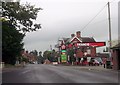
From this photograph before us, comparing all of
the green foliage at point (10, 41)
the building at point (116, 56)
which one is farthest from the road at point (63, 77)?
the green foliage at point (10, 41)

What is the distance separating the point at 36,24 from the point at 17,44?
20361mm

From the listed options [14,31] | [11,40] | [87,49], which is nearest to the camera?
[14,31]

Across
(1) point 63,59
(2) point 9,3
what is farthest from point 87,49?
(2) point 9,3

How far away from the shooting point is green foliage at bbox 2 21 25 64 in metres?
50.0

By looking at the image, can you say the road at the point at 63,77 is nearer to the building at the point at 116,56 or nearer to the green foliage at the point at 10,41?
the building at the point at 116,56

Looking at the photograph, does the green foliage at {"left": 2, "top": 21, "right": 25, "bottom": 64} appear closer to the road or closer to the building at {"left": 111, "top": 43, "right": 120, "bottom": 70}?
the building at {"left": 111, "top": 43, "right": 120, "bottom": 70}

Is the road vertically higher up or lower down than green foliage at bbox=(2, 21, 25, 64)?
lower down

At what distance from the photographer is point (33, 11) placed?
153 ft

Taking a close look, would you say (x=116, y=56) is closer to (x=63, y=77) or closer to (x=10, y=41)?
(x=10, y=41)

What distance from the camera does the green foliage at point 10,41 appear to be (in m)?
50.0

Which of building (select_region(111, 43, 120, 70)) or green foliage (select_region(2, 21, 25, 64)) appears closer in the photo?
building (select_region(111, 43, 120, 70))

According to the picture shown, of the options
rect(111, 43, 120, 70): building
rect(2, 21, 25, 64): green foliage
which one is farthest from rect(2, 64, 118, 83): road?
rect(2, 21, 25, 64): green foliage

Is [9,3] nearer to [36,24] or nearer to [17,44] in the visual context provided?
[36,24]

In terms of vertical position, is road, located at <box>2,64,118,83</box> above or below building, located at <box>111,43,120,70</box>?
below
